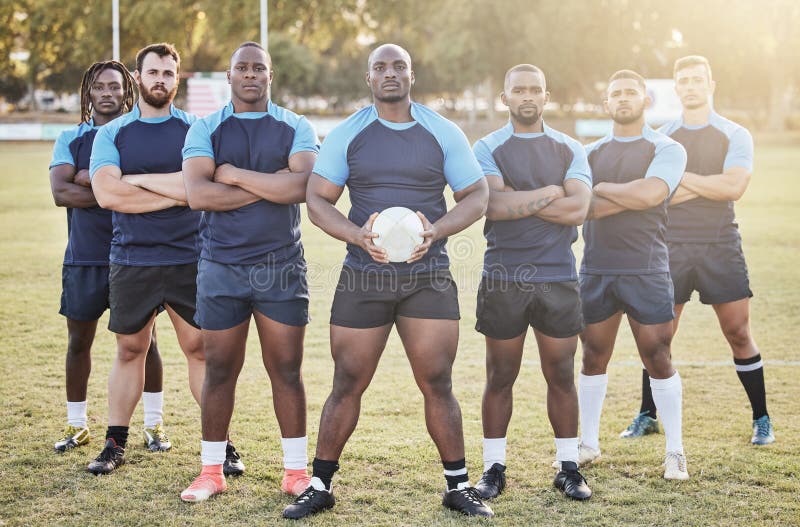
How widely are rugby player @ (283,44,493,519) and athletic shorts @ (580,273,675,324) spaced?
3.58 feet

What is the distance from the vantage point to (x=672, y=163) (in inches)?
202

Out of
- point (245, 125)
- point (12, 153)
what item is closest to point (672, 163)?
point (245, 125)

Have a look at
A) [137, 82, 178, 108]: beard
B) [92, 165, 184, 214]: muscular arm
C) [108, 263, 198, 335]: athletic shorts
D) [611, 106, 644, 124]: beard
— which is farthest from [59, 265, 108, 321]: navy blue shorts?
[611, 106, 644, 124]: beard

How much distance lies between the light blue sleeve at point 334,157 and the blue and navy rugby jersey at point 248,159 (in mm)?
292

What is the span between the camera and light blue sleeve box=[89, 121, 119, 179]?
507cm

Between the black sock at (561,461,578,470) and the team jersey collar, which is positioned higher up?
the team jersey collar

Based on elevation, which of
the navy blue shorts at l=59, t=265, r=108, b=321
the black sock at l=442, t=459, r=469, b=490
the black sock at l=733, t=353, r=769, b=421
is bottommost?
the black sock at l=442, t=459, r=469, b=490

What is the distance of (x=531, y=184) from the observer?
4.86 m

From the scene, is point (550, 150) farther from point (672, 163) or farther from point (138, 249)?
point (138, 249)

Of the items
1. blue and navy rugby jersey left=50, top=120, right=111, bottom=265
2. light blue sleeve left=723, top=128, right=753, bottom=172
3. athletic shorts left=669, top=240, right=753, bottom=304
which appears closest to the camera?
blue and navy rugby jersey left=50, top=120, right=111, bottom=265

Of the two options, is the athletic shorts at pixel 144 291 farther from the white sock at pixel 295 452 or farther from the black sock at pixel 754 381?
the black sock at pixel 754 381

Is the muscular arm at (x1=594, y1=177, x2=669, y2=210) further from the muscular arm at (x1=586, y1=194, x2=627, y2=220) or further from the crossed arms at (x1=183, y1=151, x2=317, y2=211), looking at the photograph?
the crossed arms at (x1=183, y1=151, x2=317, y2=211)

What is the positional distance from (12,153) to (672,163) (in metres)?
37.0

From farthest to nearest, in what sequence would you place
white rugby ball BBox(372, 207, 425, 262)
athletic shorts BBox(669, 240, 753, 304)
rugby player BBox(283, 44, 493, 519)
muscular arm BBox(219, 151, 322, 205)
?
athletic shorts BBox(669, 240, 753, 304) < muscular arm BBox(219, 151, 322, 205) < rugby player BBox(283, 44, 493, 519) < white rugby ball BBox(372, 207, 425, 262)
